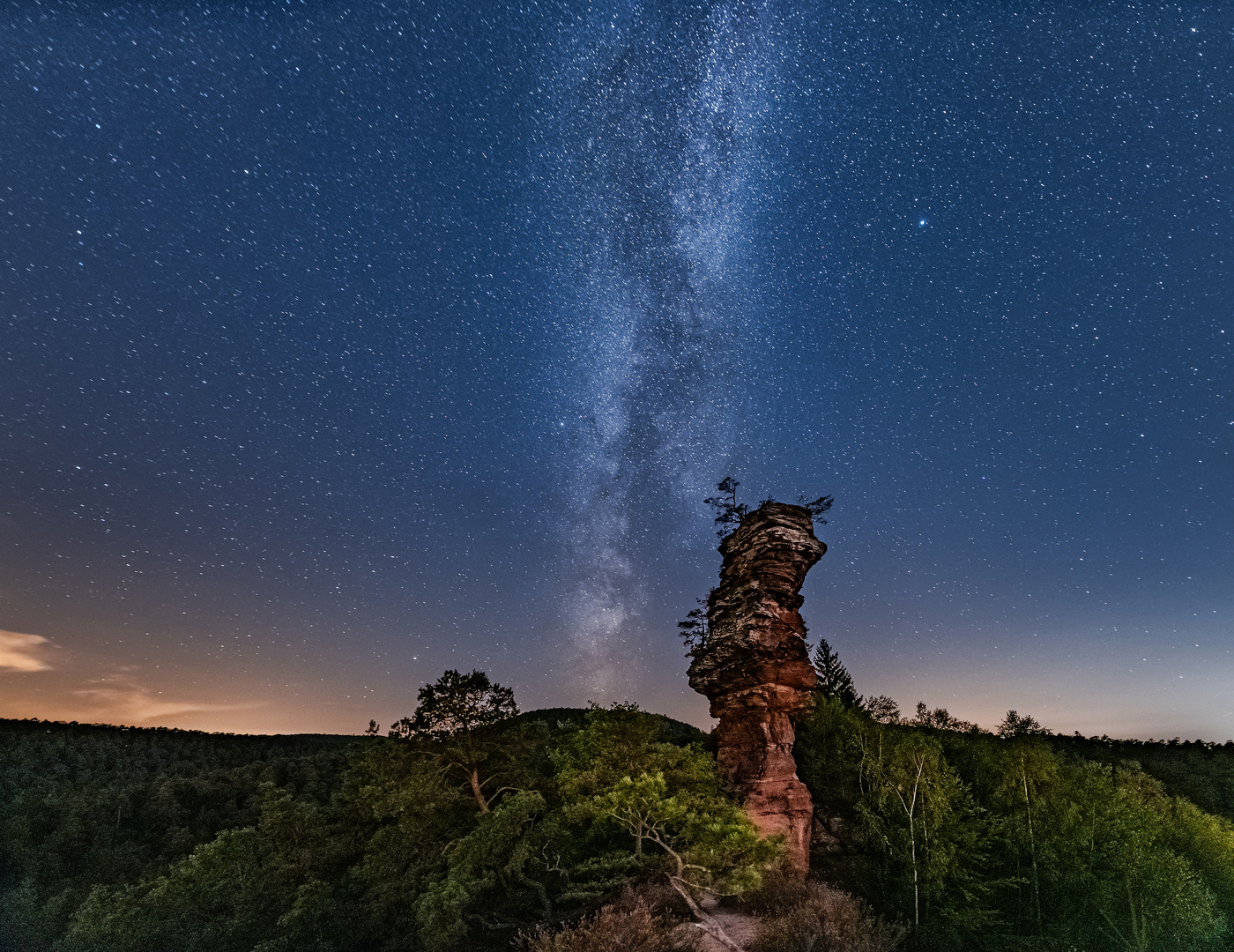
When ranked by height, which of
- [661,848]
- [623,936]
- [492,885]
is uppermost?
[661,848]

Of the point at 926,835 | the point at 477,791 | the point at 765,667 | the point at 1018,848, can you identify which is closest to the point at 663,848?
the point at 765,667

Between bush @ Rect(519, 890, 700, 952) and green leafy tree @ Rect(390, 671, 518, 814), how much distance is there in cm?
1532

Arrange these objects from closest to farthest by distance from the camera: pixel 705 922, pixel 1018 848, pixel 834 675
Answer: pixel 705 922, pixel 1018 848, pixel 834 675

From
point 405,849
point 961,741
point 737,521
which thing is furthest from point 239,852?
point 961,741

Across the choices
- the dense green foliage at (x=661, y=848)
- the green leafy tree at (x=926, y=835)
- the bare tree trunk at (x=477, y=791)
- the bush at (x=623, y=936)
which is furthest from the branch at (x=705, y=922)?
the green leafy tree at (x=926, y=835)

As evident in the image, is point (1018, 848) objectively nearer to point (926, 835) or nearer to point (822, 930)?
point (926, 835)

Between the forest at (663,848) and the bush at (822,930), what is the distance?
26 cm

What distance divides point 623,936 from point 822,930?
7.60m

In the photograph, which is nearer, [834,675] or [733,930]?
[733,930]

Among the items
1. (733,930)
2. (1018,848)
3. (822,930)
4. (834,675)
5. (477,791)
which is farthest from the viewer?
(834,675)

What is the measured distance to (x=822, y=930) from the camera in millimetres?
20422

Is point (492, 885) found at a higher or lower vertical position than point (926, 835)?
lower

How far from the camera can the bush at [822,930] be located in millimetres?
19967

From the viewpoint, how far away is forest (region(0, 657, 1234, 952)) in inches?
1037
